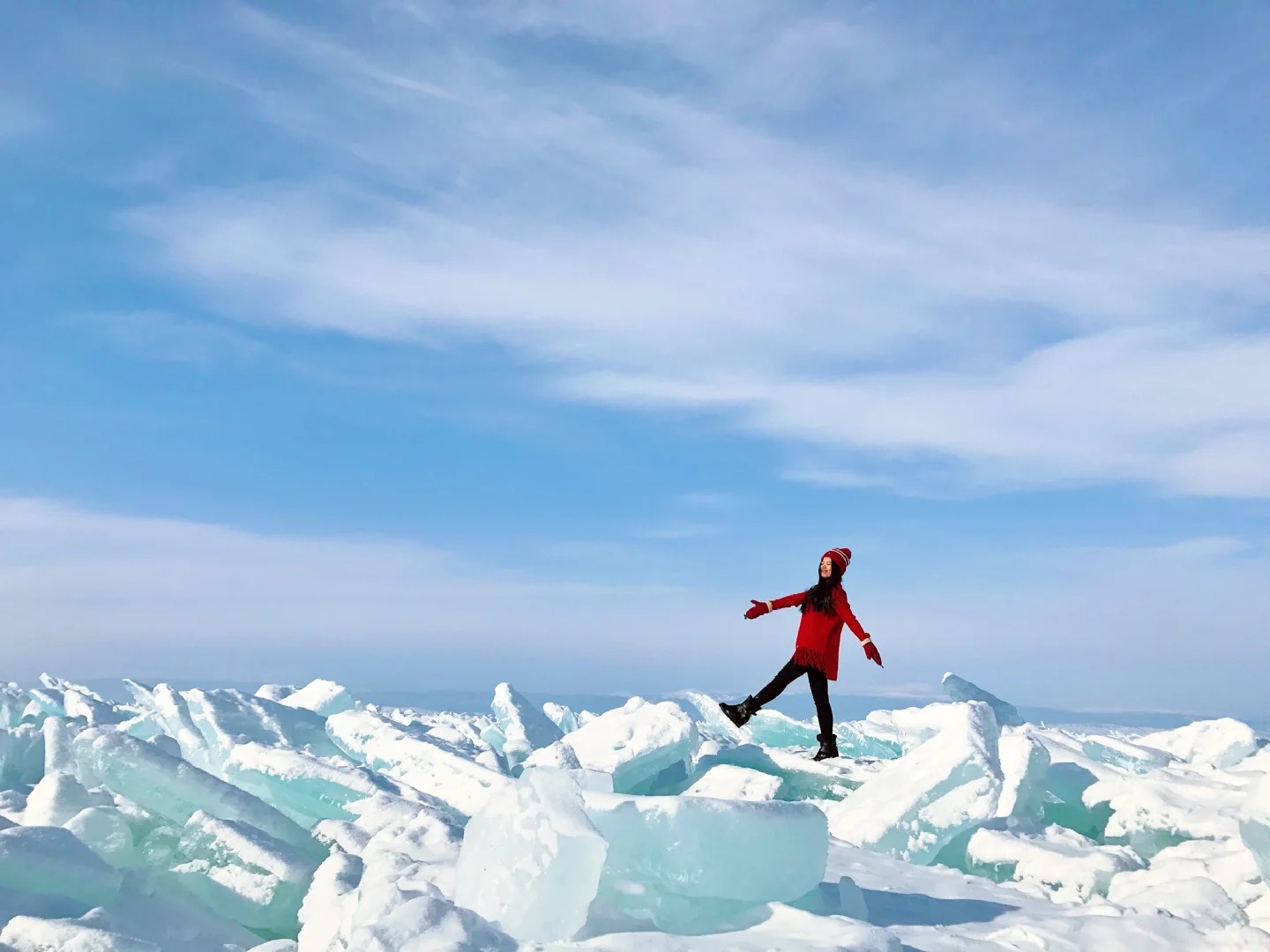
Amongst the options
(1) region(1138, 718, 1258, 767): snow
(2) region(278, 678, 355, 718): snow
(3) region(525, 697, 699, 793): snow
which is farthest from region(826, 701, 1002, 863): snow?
(2) region(278, 678, 355, 718): snow

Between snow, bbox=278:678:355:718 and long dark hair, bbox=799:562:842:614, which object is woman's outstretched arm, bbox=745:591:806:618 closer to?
long dark hair, bbox=799:562:842:614

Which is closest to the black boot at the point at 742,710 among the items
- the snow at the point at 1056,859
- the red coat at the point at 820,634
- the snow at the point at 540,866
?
the red coat at the point at 820,634

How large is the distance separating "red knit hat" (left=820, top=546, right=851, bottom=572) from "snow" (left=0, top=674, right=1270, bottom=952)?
1.85 meters

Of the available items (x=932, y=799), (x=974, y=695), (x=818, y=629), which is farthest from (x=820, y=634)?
(x=974, y=695)

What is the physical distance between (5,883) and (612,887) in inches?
136

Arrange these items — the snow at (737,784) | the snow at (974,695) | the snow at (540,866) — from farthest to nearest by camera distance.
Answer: the snow at (974,695) < the snow at (737,784) < the snow at (540,866)

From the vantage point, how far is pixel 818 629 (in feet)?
24.5

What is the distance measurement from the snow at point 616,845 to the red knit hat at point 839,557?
72.9 inches

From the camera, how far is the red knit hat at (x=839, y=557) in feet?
24.7

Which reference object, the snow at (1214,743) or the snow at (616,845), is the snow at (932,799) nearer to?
the snow at (616,845)

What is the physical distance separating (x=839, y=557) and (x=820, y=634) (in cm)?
55

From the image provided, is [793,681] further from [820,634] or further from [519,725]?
[519,725]

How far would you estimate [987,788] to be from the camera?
833 centimetres

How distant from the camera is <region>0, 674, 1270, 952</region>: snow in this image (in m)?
4.35
